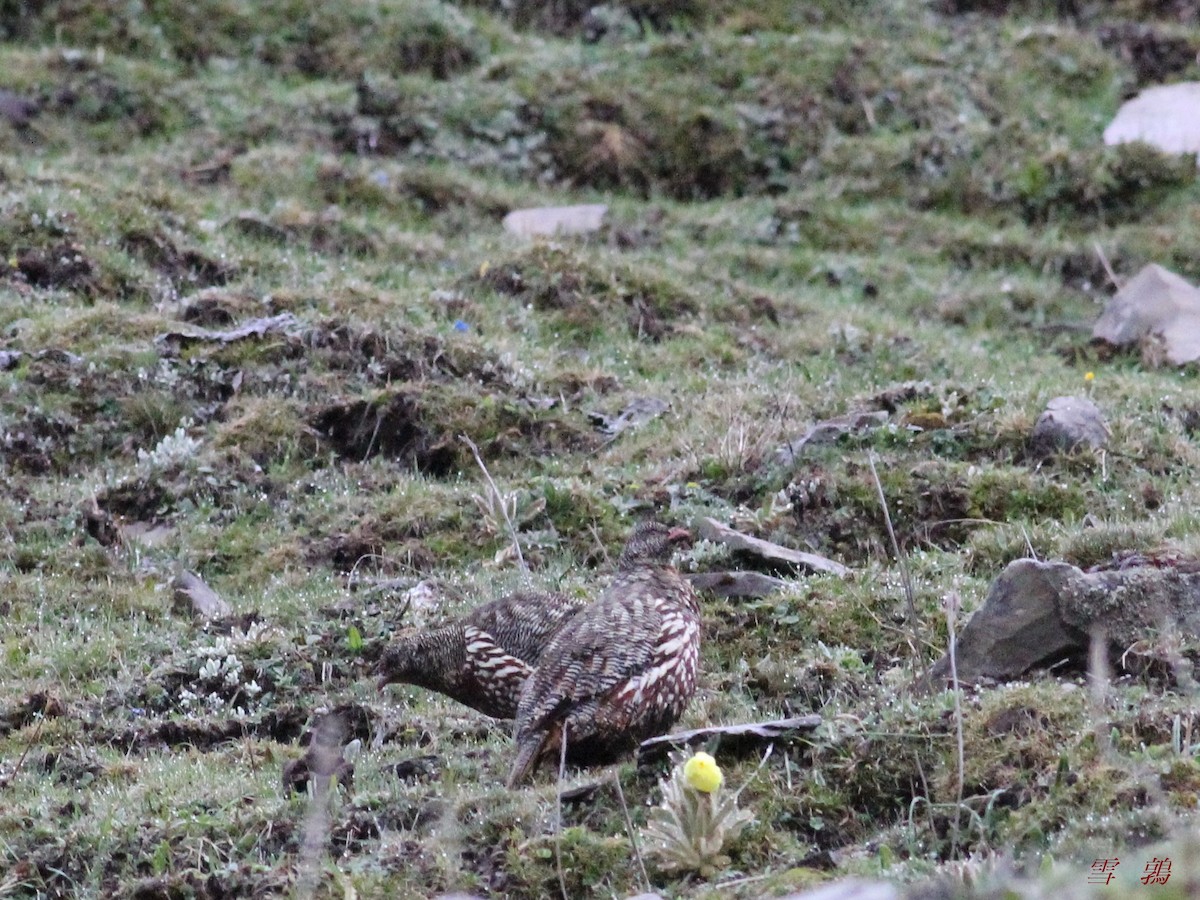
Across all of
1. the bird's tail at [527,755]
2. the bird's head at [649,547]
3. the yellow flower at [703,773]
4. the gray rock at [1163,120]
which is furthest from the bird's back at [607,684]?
the gray rock at [1163,120]

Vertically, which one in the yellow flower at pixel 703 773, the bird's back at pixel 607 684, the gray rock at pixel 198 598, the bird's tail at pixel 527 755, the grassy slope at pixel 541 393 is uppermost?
the yellow flower at pixel 703 773

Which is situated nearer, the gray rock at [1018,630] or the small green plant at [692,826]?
the small green plant at [692,826]

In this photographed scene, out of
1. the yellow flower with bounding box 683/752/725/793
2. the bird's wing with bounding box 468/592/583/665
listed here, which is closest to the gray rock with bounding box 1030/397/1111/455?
the bird's wing with bounding box 468/592/583/665

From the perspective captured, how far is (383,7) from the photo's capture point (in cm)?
1752

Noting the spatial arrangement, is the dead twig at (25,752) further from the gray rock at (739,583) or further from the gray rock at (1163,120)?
the gray rock at (1163,120)

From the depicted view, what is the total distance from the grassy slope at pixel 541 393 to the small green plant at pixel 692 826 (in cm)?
9

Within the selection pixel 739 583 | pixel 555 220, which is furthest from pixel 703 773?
pixel 555 220

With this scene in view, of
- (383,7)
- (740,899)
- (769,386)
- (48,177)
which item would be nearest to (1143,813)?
(740,899)

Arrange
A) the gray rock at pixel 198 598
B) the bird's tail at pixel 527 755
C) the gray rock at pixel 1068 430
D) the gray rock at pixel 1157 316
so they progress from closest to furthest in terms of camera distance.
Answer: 1. the bird's tail at pixel 527 755
2. the gray rock at pixel 198 598
3. the gray rock at pixel 1068 430
4. the gray rock at pixel 1157 316

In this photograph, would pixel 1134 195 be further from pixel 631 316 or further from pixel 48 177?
pixel 48 177

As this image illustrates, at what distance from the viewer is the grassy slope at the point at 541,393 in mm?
5719

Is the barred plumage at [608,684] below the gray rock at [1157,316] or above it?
above

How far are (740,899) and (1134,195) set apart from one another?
39.8 ft

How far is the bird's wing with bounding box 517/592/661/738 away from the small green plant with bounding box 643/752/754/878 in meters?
0.69
